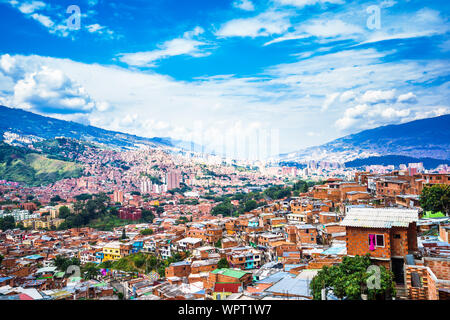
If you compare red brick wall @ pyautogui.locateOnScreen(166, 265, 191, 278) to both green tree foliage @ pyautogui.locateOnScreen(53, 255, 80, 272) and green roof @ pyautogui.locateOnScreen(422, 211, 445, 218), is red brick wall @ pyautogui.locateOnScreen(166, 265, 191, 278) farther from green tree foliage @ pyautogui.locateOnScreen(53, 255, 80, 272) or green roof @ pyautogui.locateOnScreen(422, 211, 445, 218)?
green roof @ pyautogui.locateOnScreen(422, 211, 445, 218)

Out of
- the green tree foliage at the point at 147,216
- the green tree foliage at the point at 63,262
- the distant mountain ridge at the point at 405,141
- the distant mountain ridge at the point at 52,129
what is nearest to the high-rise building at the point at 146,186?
the green tree foliage at the point at 147,216

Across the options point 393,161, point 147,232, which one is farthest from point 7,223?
point 393,161

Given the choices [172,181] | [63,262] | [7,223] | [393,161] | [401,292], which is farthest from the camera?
[172,181]

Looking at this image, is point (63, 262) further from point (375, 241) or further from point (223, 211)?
point (375, 241)

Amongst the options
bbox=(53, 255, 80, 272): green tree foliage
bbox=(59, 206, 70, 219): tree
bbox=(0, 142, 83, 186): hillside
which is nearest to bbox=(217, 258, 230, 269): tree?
bbox=(53, 255, 80, 272): green tree foliage
